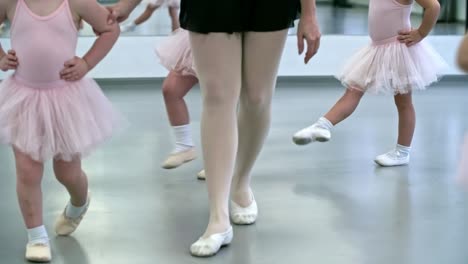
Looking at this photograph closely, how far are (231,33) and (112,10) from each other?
1.18 feet

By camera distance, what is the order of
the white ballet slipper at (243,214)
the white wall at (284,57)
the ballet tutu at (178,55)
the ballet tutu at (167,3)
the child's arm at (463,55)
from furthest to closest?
the white wall at (284,57), the ballet tutu at (167,3), the ballet tutu at (178,55), the white ballet slipper at (243,214), the child's arm at (463,55)

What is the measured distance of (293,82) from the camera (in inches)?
220

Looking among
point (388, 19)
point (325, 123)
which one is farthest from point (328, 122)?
point (388, 19)

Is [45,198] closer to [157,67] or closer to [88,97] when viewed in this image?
[88,97]

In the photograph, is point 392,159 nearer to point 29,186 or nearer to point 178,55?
point 178,55

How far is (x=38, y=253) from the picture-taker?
2027mm

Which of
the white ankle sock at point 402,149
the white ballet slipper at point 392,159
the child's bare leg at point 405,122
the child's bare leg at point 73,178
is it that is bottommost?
the white ballet slipper at point 392,159

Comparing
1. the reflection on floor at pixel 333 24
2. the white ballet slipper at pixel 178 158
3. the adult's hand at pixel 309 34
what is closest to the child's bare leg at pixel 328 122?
the white ballet slipper at pixel 178 158

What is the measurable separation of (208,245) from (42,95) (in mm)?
623

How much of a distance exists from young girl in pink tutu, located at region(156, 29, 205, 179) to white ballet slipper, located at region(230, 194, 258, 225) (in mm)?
524

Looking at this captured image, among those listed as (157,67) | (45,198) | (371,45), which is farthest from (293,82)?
(45,198)

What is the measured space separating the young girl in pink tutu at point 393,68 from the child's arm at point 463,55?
143 centimetres

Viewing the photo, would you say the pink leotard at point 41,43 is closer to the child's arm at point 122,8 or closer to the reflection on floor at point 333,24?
the child's arm at point 122,8

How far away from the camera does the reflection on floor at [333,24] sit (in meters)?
5.54
